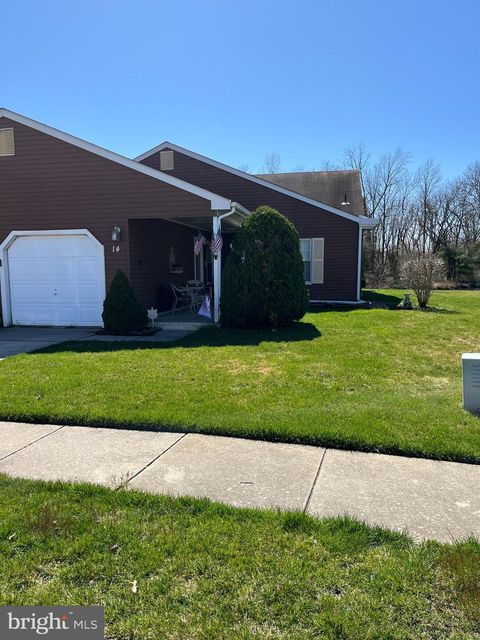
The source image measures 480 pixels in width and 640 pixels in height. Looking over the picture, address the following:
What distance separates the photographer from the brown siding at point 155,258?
37.8 feet

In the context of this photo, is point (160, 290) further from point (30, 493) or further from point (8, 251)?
point (30, 493)

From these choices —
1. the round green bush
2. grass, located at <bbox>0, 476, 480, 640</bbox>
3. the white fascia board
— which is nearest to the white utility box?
grass, located at <bbox>0, 476, 480, 640</bbox>

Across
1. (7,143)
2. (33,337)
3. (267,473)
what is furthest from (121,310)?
(267,473)

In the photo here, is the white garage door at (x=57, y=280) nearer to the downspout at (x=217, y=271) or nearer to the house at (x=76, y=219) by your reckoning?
the house at (x=76, y=219)

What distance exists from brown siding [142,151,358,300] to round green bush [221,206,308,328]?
6.11 meters

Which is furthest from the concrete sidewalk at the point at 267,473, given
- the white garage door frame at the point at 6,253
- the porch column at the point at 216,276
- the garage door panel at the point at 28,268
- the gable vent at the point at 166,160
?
the gable vent at the point at 166,160

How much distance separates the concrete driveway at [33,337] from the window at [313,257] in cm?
827

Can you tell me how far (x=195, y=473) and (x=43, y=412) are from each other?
7.55ft

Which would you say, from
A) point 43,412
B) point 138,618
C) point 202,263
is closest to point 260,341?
point 43,412

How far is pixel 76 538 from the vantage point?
107 inches

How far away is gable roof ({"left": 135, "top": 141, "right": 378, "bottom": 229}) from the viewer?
15836 mm

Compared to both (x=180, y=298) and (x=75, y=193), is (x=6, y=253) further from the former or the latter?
(x=180, y=298)

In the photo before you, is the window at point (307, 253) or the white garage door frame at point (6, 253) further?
the window at point (307, 253)

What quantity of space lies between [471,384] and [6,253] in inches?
437
